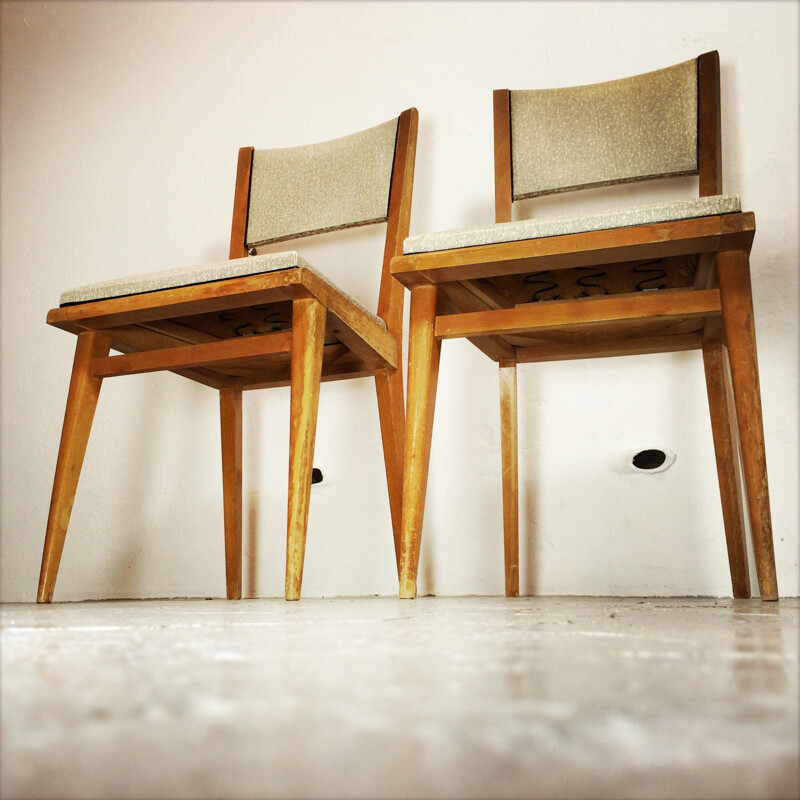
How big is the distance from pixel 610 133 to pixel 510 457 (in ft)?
1.99

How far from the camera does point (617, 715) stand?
0.43 ft

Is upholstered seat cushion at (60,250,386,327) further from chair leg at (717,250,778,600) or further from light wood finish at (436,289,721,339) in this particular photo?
chair leg at (717,250,778,600)

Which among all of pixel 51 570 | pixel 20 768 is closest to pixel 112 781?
pixel 20 768

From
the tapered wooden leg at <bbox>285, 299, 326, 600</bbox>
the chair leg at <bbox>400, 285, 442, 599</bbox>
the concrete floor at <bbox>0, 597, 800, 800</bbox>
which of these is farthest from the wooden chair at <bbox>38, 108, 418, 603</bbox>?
the concrete floor at <bbox>0, 597, 800, 800</bbox>

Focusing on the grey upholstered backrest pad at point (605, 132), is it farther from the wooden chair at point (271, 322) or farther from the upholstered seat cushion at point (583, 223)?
the upholstered seat cushion at point (583, 223)

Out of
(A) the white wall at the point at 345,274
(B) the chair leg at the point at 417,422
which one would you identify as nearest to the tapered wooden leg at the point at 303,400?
(B) the chair leg at the point at 417,422

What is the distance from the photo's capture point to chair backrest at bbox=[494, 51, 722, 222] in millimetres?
1256

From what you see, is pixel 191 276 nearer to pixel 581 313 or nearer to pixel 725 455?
pixel 581 313

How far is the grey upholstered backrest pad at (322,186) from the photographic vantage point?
144 centimetres

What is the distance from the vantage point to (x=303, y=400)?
0.99 m

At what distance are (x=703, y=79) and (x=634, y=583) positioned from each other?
90 cm

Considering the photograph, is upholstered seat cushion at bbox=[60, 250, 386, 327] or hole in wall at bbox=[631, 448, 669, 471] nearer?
upholstered seat cushion at bbox=[60, 250, 386, 327]

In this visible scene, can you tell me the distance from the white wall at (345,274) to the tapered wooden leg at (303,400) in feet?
2.00

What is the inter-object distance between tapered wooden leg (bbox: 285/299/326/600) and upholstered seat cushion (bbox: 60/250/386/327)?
0.06 meters
